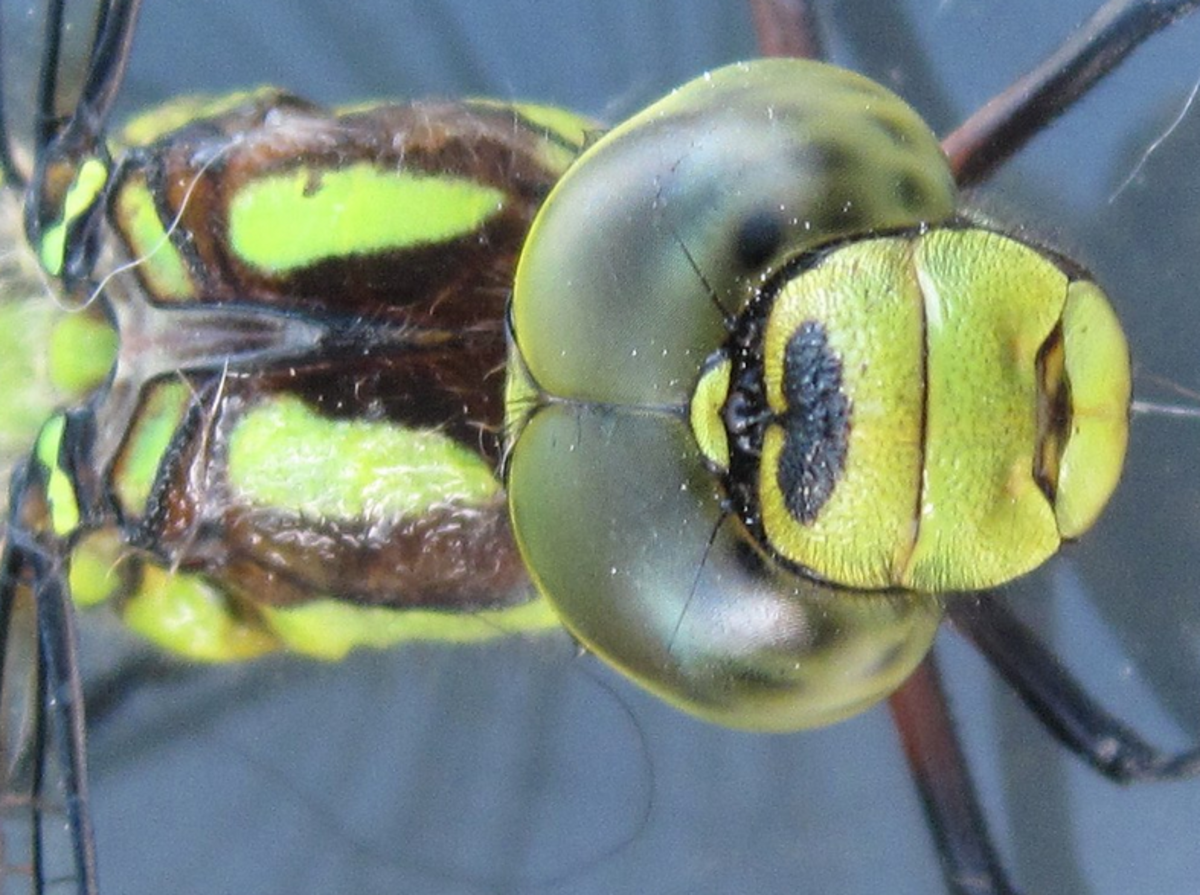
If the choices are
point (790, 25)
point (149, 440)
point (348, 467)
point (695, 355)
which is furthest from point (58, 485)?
point (790, 25)

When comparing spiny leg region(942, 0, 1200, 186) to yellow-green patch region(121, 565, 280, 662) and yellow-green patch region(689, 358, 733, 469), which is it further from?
yellow-green patch region(121, 565, 280, 662)

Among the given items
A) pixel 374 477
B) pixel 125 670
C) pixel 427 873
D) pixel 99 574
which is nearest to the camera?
pixel 374 477

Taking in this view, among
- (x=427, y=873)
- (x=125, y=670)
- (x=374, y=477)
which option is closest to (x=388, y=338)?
(x=374, y=477)

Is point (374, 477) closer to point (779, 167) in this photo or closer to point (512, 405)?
point (512, 405)

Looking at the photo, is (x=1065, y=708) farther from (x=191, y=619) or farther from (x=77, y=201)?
(x=77, y=201)

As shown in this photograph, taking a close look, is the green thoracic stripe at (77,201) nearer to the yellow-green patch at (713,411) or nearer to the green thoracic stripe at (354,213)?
the green thoracic stripe at (354,213)

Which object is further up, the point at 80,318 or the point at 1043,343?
the point at 1043,343
